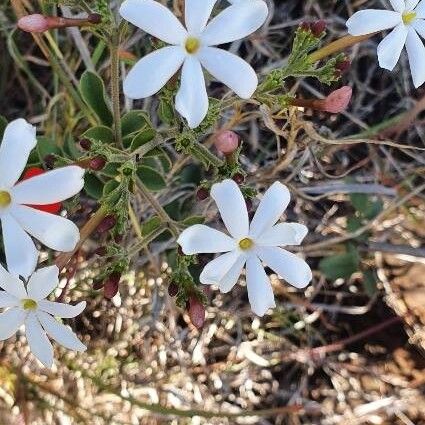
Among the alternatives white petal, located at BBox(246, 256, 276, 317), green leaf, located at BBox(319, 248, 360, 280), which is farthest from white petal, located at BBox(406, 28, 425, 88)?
green leaf, located at BBox(319, 248, 360, 280)

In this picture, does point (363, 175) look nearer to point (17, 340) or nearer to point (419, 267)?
point (419, 267)

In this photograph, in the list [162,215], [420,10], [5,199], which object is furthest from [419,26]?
[5,199]

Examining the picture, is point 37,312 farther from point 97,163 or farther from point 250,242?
point 250,242

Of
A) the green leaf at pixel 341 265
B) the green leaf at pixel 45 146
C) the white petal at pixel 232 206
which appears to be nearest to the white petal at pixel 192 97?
the white petal at pixel 232 206

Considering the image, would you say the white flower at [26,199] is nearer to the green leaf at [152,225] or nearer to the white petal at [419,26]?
the green leaf at [152,225]

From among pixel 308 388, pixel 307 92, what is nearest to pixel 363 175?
pixel 307 92
